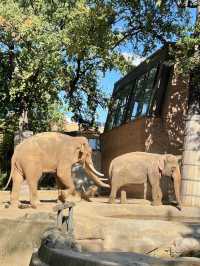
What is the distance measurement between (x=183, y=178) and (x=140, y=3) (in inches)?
207

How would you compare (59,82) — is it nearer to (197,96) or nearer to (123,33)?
(123,33)

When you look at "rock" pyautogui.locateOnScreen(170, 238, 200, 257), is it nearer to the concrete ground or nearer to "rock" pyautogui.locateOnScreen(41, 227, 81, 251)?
the concrete ground

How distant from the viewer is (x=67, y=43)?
2005cm

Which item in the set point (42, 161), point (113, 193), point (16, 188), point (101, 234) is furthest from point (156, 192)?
point (101, 234)

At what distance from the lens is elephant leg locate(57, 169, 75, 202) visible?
11.6m

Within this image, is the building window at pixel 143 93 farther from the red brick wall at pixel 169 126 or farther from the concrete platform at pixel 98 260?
the concrete platform at pixel 98 260

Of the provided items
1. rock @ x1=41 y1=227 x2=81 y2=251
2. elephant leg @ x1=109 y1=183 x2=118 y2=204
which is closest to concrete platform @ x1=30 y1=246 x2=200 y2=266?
rock @ x1=41 y1=227 x2=81 y2=251

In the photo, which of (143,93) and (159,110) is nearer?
(159,110)

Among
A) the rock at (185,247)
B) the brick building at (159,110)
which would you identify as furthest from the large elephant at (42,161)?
the brick building at (159,110)

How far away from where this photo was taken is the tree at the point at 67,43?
16516mm

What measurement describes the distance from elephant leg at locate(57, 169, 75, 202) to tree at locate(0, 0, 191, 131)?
5.77m

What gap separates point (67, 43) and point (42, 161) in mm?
9259

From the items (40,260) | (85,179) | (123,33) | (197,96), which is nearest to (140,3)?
(123,33)

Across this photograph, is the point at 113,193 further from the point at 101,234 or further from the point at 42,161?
the point at 101,234
